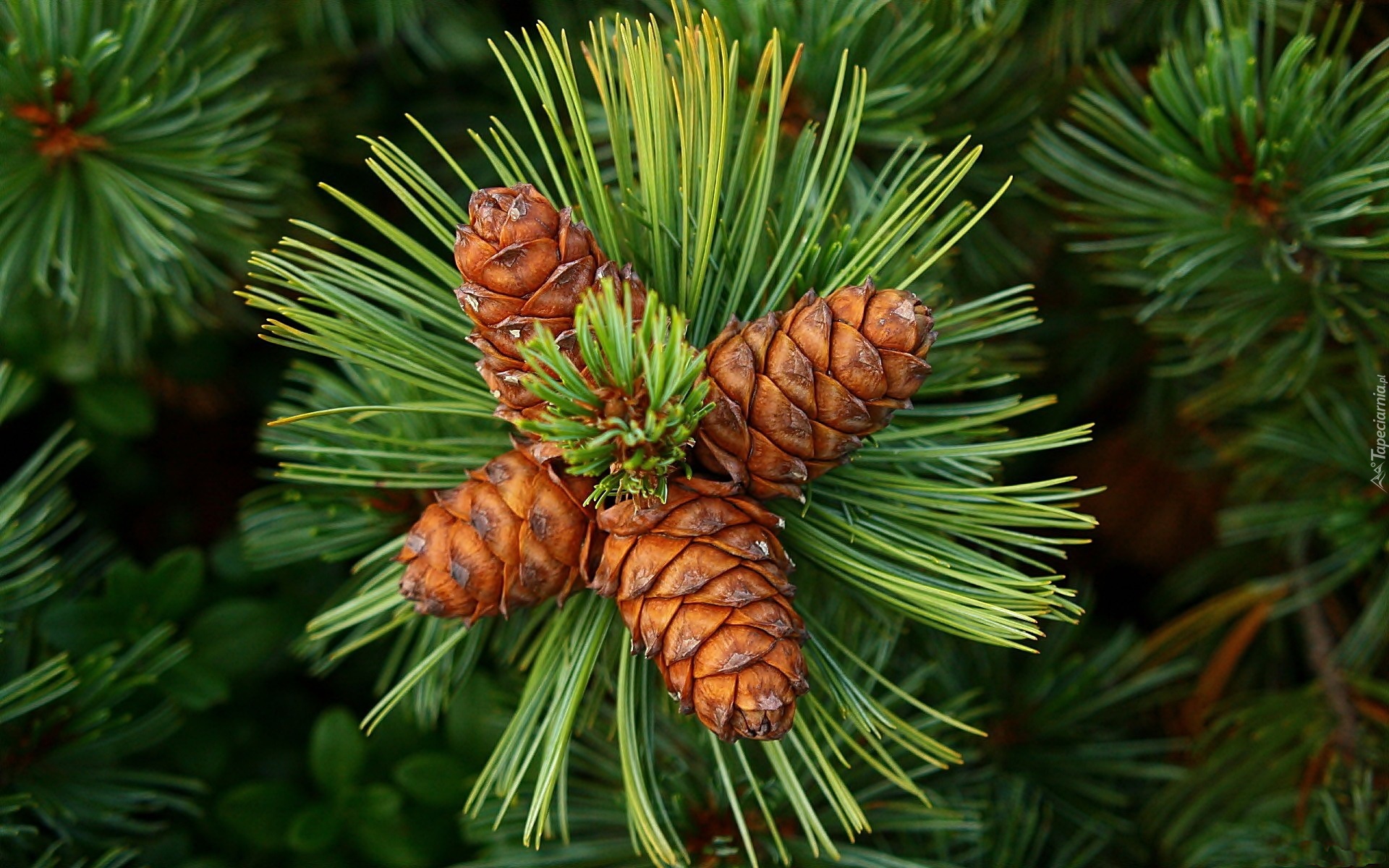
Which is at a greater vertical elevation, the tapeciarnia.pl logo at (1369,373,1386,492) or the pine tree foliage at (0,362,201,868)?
the tapeciarnia.pl logo at (1369,373,1386,492)

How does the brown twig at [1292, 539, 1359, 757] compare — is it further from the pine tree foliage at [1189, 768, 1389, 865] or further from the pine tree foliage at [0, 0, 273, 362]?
the pine tree foliage at [0, 0, 273, 362]

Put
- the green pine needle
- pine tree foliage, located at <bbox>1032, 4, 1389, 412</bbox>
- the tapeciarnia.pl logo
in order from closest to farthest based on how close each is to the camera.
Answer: the green pine needle < pine tree foliage, located at <bbox>1032, 4, 1389, 412</bbox> < the tapeciarnia.pl logo

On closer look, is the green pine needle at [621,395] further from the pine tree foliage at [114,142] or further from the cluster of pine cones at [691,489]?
the pine tree foliage at [114,142]

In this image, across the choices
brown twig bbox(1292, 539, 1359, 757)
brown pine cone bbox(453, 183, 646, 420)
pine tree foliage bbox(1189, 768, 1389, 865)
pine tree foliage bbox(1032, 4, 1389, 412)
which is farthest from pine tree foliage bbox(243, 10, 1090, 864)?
brown twig bbox(1292, 539, 1359, 757)

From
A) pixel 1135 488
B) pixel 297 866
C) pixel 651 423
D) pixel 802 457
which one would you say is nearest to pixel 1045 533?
pixel 1135 488

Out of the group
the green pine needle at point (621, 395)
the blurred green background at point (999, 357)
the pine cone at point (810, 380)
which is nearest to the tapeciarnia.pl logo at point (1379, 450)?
the blurred green background at point (999, 357)

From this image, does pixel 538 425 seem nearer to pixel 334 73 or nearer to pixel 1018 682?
pixel 1018 682

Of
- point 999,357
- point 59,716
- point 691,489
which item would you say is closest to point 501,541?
point 691,489
